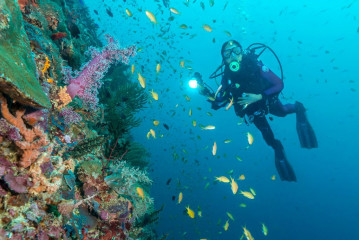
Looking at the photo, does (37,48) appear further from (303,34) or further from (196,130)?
(303,34)

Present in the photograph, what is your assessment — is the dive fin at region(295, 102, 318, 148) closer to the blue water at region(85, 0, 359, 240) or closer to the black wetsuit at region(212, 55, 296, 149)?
the black wetsuit at region(212, 55, 296, 149)

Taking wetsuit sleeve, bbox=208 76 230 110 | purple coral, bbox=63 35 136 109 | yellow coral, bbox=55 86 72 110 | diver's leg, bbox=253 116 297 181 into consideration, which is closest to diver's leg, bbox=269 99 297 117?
diver's leg, bbox=253 116 297 181

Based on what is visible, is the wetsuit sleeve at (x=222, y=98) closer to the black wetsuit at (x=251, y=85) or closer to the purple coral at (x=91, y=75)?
the black wetsuit at (x=251, y=85)

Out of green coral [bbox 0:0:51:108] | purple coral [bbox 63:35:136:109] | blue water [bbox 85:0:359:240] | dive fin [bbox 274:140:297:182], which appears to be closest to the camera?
green coral [bbox 0:0:51:108]

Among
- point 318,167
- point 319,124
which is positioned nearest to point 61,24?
point 318,167

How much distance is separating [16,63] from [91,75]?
6.04 ft

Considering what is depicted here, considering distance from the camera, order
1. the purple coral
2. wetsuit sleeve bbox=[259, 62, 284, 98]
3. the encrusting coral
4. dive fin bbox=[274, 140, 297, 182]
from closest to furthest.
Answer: the encrusting coral < the purple coral < wetsuit sleeve bbox=[259, 62, 284, 98] < dive fin bbox=[274, 140, 297, 182]

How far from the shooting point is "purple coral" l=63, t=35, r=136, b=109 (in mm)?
3391

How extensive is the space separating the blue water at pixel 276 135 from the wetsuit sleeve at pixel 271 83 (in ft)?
80.2

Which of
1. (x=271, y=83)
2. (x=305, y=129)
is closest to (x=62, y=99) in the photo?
(x=271, y=83)

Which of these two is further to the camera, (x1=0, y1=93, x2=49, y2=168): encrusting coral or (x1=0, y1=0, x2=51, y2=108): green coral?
(x1=0, y1=93, x2=49, y2=168): encrusting coral

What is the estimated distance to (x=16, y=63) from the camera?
169cm

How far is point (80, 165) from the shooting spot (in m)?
2.95

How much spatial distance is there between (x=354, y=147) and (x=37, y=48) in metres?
103
